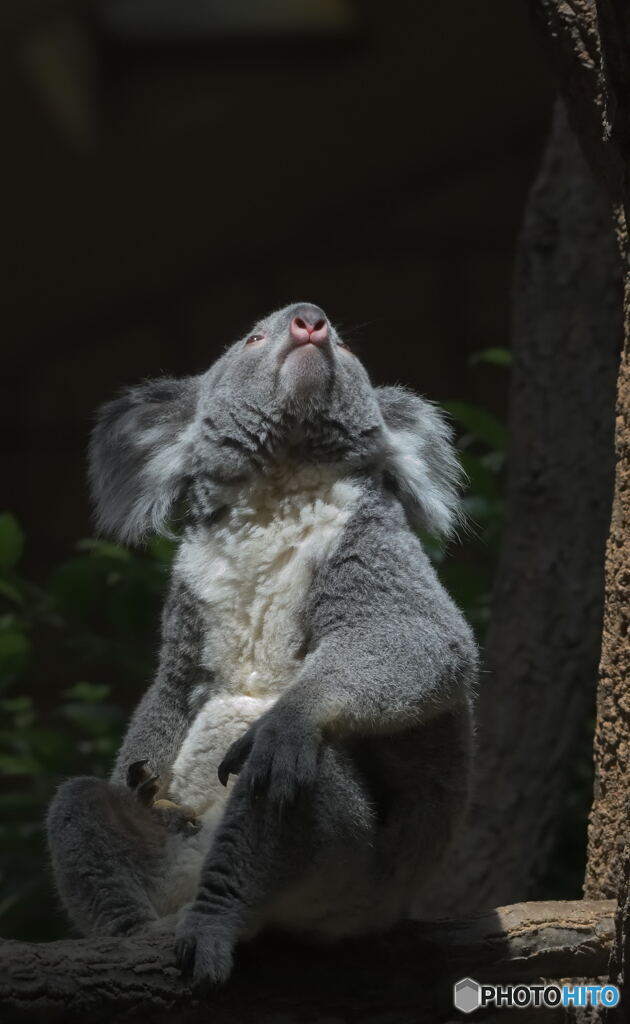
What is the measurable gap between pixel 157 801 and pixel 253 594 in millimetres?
502

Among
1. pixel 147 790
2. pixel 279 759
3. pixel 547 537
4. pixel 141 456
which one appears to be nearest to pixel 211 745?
pixel 147 790

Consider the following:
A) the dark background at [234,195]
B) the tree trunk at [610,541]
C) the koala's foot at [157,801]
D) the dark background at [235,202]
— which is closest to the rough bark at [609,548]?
the tree trunk at [610,541]

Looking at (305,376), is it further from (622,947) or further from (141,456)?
(622,947)

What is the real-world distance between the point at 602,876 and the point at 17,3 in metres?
5.00

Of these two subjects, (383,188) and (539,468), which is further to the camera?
(383,188)

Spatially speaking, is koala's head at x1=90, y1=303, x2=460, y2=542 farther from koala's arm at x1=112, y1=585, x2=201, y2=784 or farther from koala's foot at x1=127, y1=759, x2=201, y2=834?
koala's foot at x1=127, y1=759, x2=201, y2=834

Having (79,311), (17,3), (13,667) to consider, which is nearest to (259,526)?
(13,667)

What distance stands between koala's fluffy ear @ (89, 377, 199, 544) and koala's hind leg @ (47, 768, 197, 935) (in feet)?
2.37

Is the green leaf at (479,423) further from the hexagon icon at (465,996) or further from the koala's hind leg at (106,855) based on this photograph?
the hexagon icon at (465,996)

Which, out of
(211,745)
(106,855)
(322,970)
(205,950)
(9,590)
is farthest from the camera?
(9,590)

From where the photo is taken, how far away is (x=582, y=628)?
164 inches

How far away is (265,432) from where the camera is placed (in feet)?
9.55

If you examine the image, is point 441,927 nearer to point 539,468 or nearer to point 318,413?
point 318,413

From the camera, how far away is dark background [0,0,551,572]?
7055 millimetres
